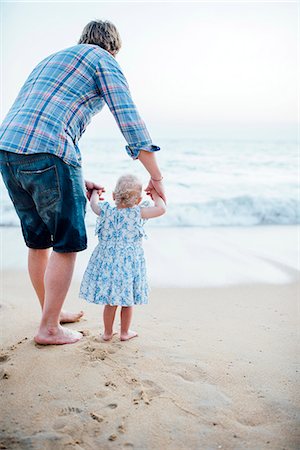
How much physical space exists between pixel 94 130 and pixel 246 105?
5554mm

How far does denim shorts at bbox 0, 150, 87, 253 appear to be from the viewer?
84.8 inches

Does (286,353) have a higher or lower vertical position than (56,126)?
lower

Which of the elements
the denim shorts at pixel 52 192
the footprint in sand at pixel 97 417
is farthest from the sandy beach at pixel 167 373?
the denim shorts at pixel 52 192

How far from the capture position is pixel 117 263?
248cm

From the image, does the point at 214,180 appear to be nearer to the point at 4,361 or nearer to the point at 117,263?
the point at 117,263

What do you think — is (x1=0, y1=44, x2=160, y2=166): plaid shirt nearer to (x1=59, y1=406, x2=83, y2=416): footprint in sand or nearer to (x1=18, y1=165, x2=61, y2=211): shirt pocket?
(x1=18, y1=165, x2=61, y2=211): shirt pocket

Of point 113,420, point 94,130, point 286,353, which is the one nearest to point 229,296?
point 286,353

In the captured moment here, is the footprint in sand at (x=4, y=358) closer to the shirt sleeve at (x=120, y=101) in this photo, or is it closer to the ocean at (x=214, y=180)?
the shirt sleeve at (x=120, y=101)

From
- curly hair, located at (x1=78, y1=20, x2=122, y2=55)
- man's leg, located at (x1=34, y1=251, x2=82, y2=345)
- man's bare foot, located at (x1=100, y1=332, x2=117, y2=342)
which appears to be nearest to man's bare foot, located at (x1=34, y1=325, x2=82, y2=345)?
man's leg, located at (x1=34, y1=251, x2=82, y2=345)

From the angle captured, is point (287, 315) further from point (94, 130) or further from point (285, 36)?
point (94, 130)

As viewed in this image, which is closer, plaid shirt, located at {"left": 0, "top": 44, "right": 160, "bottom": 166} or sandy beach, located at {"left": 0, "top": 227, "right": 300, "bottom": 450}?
sandy beach, located at {"left": 0, "top": 227, "right": 300, "bottom": 450}

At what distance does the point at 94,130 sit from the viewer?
1484 centimetres

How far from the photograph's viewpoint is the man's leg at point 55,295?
2.35 metres

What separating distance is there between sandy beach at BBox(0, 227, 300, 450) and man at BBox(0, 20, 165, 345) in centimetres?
47
